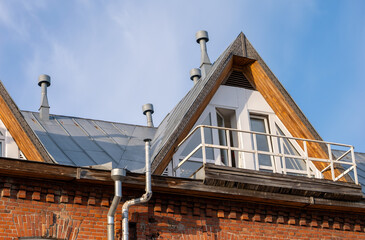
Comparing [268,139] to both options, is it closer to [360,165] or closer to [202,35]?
[202,35]

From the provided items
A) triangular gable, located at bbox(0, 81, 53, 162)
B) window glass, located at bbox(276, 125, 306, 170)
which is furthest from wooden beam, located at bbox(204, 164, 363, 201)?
triangular gable, located at bbox(0, 81, 53, 162)

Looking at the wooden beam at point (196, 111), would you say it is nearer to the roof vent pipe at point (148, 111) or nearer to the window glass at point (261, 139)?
the window glass at point (261, 139)

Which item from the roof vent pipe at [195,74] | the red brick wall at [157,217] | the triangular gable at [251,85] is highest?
the roof vent pipe at [195,74]

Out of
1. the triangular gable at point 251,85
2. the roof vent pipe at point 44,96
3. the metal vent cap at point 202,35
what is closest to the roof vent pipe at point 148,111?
the roof vent pipe at point 44,96

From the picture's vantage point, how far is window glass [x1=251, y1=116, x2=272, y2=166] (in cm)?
1638

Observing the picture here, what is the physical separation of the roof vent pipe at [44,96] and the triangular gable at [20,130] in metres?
3.44

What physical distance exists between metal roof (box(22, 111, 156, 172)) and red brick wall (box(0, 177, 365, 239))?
109 centimetres

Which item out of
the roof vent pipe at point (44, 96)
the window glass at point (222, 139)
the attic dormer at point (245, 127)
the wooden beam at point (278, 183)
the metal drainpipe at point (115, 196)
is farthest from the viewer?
the roof vent pipe at point (44, 96)

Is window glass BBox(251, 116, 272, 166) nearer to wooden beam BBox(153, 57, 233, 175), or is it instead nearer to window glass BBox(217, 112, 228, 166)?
window glass BBox(217, 112, 228, 166)

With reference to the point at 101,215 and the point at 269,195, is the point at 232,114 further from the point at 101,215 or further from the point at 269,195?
the point at 101,215

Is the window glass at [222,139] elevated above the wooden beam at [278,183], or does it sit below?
above

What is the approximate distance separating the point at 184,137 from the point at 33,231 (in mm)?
4196

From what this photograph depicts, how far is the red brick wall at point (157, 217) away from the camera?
13141 millimetres

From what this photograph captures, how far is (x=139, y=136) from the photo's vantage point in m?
18.2
